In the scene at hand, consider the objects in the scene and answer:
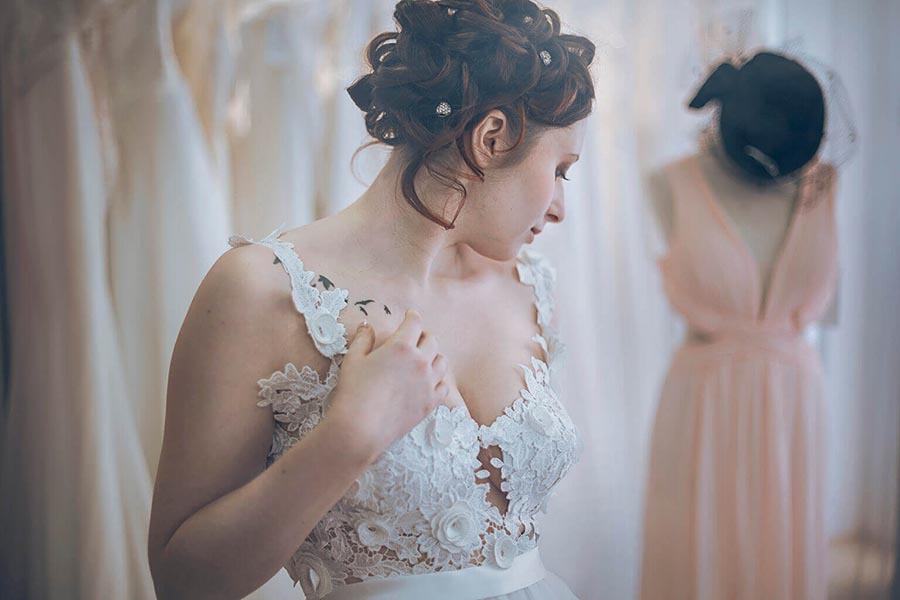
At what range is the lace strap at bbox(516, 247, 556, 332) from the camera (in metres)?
0.89

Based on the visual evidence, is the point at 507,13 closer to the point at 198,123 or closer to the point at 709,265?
the point at 198,123

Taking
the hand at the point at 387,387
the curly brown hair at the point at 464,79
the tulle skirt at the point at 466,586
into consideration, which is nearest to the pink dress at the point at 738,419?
the tulle skirt at the point at 466,586

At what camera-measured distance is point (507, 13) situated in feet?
2.23

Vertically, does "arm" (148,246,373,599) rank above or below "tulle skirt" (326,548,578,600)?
above

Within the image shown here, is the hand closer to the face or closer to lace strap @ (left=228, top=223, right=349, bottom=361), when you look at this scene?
lace strap @ (left=228, top=223, right=349, bottom=361)

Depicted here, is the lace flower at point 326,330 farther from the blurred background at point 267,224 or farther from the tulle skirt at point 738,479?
the tulle skirt at point 738,479

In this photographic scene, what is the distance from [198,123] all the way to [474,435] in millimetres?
546

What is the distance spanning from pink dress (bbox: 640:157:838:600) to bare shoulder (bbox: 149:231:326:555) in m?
1.02

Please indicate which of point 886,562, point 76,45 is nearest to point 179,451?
point 76,45

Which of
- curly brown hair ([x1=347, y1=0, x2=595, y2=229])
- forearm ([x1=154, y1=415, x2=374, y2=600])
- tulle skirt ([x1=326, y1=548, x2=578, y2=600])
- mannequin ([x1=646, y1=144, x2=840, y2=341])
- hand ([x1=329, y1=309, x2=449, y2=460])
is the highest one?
curly brown hair ([x1=347, y1=0, x2=595, y2=229])

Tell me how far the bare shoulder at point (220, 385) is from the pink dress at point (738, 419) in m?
1.02

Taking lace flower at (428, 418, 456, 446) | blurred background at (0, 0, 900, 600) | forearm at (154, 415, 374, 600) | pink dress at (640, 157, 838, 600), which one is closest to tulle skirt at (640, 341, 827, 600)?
pink dress at (640, 157, 838, 600)

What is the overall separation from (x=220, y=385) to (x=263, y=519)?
0.37ft

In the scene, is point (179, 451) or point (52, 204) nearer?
point (179, 451)
